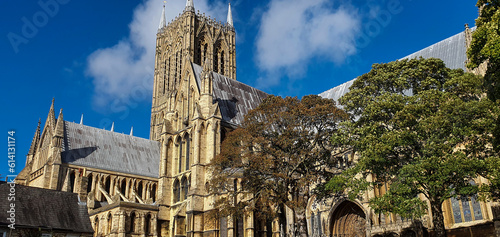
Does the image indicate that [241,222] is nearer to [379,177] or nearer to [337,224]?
[337,224]

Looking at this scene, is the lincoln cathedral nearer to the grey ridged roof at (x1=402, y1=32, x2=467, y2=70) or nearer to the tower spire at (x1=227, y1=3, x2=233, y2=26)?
the grey ridged roof at (x1=402, y1=32, x2=467, y2=70)

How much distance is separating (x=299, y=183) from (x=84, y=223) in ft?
50.4

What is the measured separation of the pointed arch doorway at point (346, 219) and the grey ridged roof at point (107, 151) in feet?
74.6

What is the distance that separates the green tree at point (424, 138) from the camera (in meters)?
18.1

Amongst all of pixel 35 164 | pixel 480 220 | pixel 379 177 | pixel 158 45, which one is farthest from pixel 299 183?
pixel 158 45

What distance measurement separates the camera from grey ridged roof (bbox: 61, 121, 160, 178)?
43656 mm

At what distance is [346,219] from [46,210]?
20.7m

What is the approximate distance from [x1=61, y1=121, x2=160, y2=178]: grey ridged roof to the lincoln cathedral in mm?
108

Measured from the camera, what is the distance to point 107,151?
153 feet

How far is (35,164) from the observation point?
1801 inches

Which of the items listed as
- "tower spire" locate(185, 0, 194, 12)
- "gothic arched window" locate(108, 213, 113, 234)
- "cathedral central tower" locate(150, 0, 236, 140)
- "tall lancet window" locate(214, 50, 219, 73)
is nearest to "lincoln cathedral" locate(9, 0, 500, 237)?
"gothic arched window" locate(108, 213, 113, 234)

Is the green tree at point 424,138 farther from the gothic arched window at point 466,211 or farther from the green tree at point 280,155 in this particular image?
the gothic arched window at point 466,211

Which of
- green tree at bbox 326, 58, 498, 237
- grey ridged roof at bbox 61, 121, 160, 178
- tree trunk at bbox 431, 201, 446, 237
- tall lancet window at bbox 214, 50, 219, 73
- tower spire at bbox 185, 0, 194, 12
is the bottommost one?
tree trunk at bbox 431, 201, 446, 237

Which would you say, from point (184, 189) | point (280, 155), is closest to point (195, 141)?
point (184, 189)
